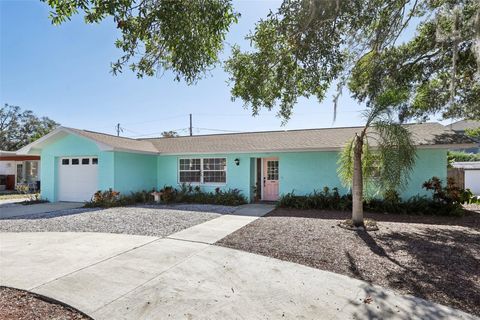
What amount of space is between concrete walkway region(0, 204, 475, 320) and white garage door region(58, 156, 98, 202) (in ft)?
27.2

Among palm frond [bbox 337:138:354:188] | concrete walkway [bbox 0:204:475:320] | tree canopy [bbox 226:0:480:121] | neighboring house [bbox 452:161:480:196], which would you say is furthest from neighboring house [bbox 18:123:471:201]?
concrete walkway [bbox 0:204:475:320]

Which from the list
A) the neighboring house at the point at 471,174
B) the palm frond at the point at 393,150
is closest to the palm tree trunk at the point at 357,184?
the palm frond at the point at 393,150

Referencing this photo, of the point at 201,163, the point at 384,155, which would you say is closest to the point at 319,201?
the point at 384,155

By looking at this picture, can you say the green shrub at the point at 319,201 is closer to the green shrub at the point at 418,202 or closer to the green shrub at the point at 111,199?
the green shrub at the point at 418,202

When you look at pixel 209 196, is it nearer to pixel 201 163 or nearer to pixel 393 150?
pixel 201 163

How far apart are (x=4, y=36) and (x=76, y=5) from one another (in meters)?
6.65

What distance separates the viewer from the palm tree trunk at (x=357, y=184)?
7.81m

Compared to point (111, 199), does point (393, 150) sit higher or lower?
higher

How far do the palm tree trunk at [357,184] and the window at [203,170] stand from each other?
7.62 meters

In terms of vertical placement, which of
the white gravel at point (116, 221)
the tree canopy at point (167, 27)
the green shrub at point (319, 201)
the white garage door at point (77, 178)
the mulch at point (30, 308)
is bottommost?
the white gravel at point (116, 221)

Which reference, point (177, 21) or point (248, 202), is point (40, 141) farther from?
point (177, 21)

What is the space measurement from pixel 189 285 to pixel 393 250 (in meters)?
4.42

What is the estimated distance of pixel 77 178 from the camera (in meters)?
14.4

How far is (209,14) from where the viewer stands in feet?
14.4
